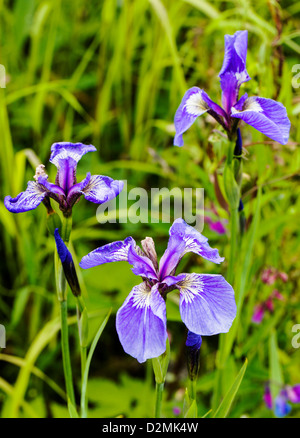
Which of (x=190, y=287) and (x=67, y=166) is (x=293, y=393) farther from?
(x=67, y=166)

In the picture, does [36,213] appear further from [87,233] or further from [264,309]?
[264,309]

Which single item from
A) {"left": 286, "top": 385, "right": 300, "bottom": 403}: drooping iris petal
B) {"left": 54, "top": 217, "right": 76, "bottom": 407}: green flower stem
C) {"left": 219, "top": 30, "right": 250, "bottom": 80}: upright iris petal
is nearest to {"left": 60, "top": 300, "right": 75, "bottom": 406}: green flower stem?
{"left": 54, "top": 217, "right": 76, "bottom": 407}: green flower stem

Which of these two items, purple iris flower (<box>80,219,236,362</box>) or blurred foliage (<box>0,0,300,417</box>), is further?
blurred foliage (<box>0,0,300,417</box>)

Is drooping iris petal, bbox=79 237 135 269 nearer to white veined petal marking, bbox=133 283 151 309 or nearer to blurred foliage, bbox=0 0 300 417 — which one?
white veined petal marking, bbox=133 283 151 309

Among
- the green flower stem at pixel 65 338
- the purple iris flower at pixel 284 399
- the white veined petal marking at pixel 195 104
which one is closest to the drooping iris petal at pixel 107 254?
the green flower stem at pixel 65 338

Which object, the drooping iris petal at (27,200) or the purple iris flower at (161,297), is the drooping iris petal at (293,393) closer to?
the purple iris flower at (161,297)
